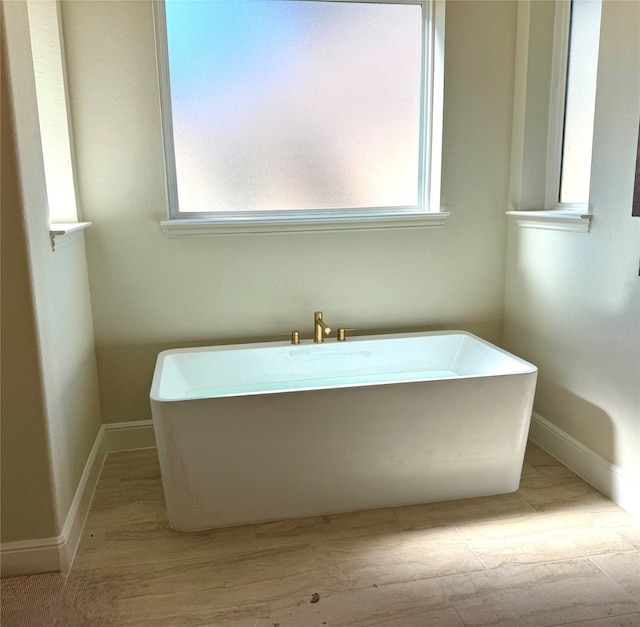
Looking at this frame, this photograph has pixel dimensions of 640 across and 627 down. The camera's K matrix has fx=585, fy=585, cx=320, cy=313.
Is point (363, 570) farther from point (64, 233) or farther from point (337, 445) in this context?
point (64, 233)

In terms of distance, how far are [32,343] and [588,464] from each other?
217cm

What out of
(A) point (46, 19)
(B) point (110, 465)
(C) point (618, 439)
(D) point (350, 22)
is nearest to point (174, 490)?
(B) point (110, 465)

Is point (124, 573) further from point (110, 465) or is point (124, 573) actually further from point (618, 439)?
point (618, 439)

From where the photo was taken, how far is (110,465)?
106 inches

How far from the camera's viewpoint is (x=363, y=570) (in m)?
1.92

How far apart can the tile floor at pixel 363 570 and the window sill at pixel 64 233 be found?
1.05 meters

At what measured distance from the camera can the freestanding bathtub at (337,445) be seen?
6.75 feet

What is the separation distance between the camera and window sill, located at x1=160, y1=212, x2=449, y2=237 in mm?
2680

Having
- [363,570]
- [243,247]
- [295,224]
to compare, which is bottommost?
[363,570]

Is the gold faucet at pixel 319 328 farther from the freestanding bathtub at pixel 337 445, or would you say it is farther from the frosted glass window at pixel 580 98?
the frosted glass window at pixel 580 98

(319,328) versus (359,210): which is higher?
(359,210)

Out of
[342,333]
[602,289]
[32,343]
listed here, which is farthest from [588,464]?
[32,343]

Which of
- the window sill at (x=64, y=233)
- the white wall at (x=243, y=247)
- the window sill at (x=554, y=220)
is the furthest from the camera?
the white wall at (x=243, y=247)

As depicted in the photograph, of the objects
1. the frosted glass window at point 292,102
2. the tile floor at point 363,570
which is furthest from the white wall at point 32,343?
the frosted glass window at point 292,102
